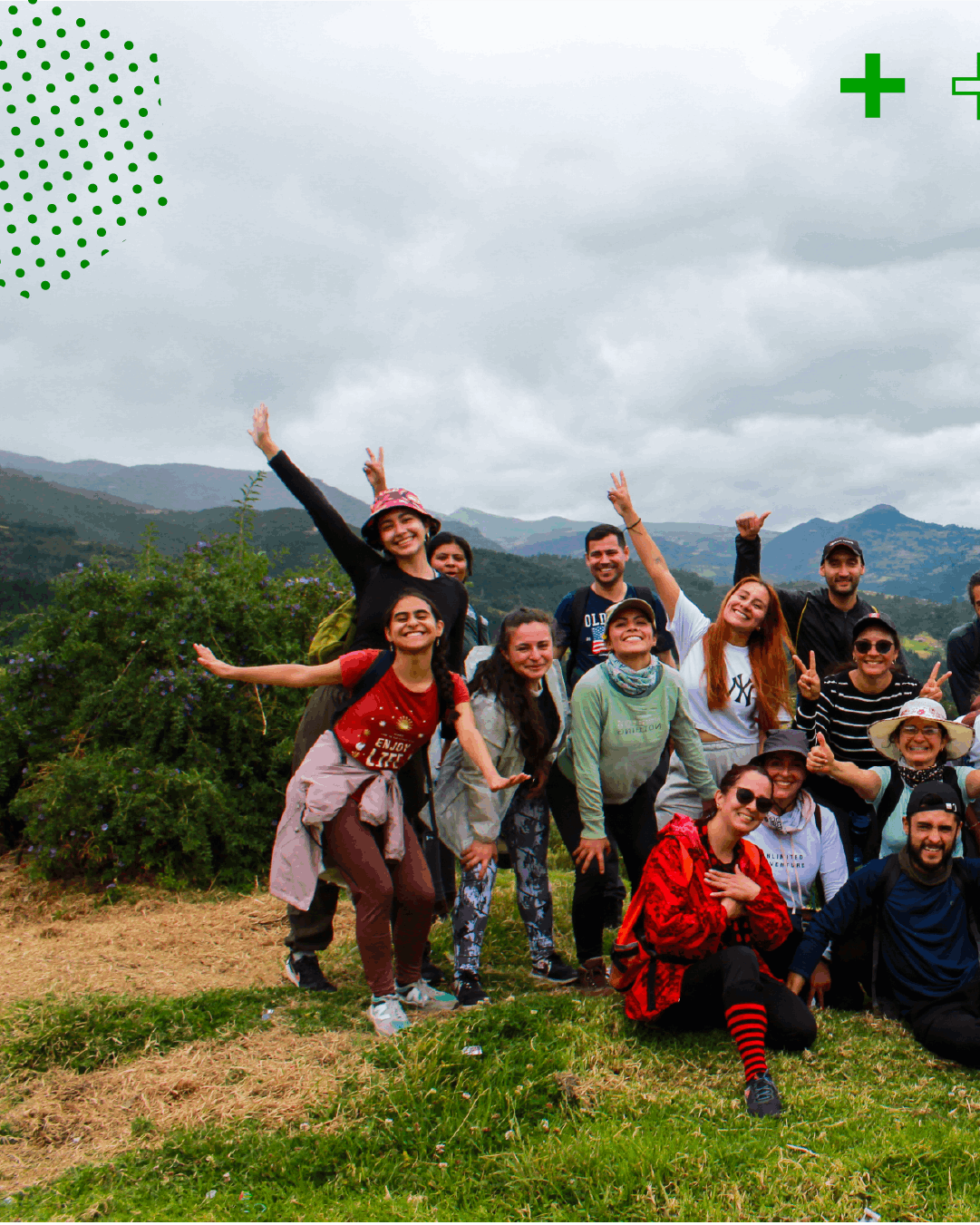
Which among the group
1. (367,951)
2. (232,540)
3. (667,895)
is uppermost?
(232,540)

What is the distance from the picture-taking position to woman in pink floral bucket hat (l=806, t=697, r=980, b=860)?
4.64m

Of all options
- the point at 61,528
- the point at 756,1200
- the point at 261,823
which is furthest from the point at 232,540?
the point at 61,528

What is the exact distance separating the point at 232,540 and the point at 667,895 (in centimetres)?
709

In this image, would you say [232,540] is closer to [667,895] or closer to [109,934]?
[109,934]

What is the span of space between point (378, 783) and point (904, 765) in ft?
9.41

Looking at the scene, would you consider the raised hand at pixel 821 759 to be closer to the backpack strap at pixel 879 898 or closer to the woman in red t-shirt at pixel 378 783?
the backpack strap at pixel 879 898

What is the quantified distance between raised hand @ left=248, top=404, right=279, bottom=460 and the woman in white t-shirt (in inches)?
107

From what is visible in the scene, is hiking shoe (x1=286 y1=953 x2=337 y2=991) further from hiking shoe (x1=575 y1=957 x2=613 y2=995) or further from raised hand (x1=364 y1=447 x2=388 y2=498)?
raised hand (x1=364 y1=447 x2=388 y2=498)

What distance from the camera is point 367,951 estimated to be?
4176 mm

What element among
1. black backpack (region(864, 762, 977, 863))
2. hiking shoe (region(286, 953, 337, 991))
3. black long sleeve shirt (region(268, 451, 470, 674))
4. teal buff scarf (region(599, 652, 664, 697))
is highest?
black long sleeve shirt (region(268, 451, 470, 674))

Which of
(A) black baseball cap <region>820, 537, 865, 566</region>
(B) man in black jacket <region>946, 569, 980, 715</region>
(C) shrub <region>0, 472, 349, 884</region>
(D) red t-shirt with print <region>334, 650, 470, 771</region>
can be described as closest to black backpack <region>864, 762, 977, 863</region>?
(B) man in black jacket <region>946, 569, 980, 715</region>

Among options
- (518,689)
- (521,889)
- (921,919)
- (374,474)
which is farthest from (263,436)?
(921,919)

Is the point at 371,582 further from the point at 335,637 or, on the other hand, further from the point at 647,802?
the point at 647,802

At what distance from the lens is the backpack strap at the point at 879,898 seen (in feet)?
14.2
